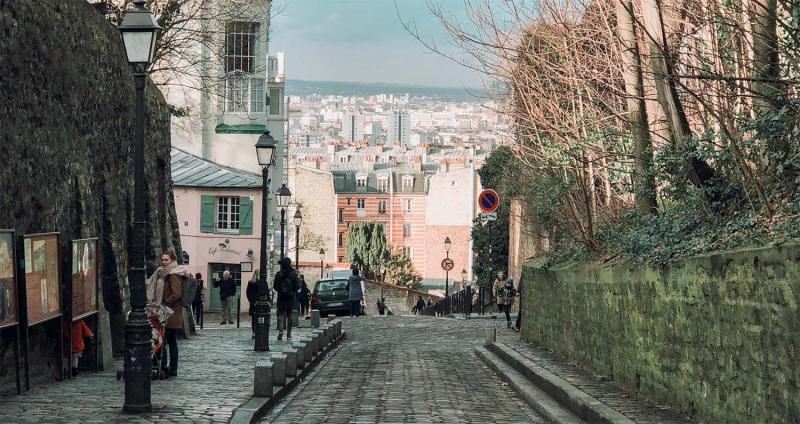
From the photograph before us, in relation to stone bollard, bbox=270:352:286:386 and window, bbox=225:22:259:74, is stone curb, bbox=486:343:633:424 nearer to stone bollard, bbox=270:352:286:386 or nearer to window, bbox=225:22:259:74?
stone bollard, bbox=270:352:286:386

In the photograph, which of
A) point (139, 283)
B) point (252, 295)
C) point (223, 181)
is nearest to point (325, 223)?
point (223, 181)

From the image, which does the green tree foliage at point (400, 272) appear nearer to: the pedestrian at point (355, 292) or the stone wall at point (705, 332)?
the pedestrian at point (355, 292)

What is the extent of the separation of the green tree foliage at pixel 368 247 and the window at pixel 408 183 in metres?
33.6

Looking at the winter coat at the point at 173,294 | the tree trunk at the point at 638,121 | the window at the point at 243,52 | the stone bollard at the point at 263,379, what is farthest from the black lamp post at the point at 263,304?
the window at the point at 243,52

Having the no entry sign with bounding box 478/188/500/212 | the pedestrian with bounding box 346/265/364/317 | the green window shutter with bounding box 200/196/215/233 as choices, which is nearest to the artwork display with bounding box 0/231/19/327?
the no entry sign with bounding box 478/188/500/212

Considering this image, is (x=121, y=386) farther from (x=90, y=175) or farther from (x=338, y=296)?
(x=338, y=296)

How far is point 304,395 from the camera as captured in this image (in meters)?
15.7

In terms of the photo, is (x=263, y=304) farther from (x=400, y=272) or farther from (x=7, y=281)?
(x=400, y=272)

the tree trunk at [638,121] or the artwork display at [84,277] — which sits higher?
the tree trunk at [638,121]

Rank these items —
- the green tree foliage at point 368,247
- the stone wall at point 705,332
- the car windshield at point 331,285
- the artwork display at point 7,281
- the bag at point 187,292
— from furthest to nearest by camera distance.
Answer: the green tree foliage at point 368,247 < the car windshield at point 331,285 < the bag at point 187,292 < the artwork display at point 7,281 < the stone wall at point 705,332

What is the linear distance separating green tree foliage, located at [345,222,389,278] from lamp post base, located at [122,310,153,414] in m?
94.2

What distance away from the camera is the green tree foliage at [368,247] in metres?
107

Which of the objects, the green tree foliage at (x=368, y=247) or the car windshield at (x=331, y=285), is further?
the green tree foliage at (x=368, y=247)

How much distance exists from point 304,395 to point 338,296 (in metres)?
28.5
